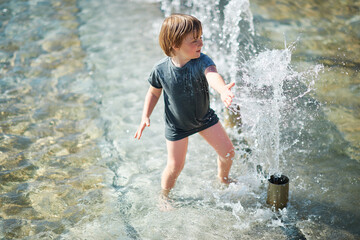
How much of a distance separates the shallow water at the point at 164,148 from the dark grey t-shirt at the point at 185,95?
23.3 inches

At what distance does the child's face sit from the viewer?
2.35m

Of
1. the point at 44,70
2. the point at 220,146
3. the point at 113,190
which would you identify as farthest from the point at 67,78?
the point at 220,146

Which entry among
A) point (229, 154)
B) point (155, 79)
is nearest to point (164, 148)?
point (229, 154)

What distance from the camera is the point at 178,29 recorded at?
2.31 meters

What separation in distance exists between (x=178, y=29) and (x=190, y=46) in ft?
0.43

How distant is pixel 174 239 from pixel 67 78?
329 centimetres

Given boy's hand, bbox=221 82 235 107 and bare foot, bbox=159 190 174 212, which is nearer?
boy's hand, bbox=221 82 235 107

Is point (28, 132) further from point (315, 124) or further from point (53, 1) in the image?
point (53, 1)

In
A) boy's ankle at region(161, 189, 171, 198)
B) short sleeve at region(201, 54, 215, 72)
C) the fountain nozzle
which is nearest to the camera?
short sleeve at region(201, 54, 215, 72)

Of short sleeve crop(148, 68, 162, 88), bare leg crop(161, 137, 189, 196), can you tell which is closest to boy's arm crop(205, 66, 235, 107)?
short sleeve crop(148, 68, 162, 88)

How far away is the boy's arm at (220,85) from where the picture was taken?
6.98ft

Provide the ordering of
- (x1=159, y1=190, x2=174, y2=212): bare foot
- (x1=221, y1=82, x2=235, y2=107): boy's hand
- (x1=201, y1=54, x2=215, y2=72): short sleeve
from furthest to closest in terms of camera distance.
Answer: (x1=159, y1=190, x2=174, y2=212): bare foot → (x1=201, y1=54, x2=215, y2=72): short sleeve → (x1=221, y1=82, x2=235, y2=107): boy's hand

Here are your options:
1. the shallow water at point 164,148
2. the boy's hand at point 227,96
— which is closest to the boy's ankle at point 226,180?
the shallow water at point 164,148

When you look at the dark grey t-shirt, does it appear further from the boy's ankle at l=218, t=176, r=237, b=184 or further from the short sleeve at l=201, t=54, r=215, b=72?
the boy's ankle at l=218, t=176, r=237, b=184
